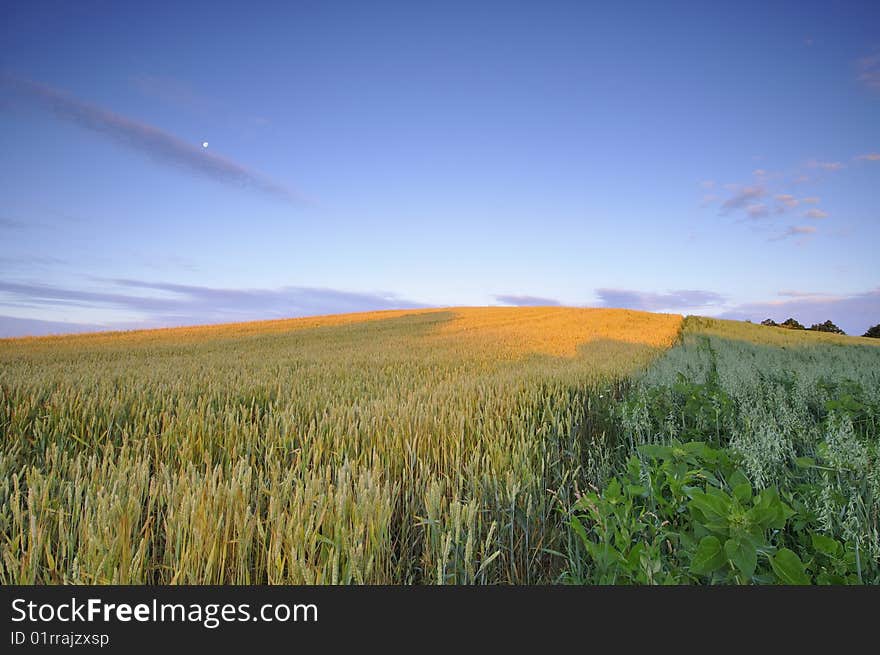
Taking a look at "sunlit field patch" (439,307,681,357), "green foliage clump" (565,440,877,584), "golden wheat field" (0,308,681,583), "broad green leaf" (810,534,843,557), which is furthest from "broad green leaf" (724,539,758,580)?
"sunlit field patch" (439,307,681,357)

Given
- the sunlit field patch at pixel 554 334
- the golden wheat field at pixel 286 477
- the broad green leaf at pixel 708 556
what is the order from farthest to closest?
the sunlit field patch at pixel 554 334 → the golden wheat field at pixel 286 477 → the broad green leaf at pixel 708 556

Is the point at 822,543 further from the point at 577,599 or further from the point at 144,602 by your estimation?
the point at 144,602

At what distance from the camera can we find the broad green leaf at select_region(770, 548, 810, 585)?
4.81 feet

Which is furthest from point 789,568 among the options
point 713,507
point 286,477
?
point 286,477

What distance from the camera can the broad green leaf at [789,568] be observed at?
1466mm

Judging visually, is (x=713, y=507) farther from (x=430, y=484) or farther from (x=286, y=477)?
(x=286, y=477)

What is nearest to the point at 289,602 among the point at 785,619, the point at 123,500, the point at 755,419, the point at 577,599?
the point at 577,599

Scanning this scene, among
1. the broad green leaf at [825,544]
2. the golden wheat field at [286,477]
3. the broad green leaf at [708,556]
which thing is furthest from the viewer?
the golden wheat field at [286,477]

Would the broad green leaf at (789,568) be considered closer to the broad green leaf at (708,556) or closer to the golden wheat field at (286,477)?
the broad green leaf at (708,556)

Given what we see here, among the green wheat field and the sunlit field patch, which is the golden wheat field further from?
the sunlit field patch

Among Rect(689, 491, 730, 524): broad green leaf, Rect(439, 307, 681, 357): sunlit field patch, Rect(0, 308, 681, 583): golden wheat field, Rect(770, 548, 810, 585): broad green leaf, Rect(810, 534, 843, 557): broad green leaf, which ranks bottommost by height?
Rect(0, 308, 681, 583): golden wheat field

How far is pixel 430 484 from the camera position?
290cm

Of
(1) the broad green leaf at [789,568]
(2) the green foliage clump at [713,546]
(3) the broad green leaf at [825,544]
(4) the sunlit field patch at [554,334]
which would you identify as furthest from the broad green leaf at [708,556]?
(4) the sunlit field patch at [554,334]

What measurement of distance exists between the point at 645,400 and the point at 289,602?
3.98m
